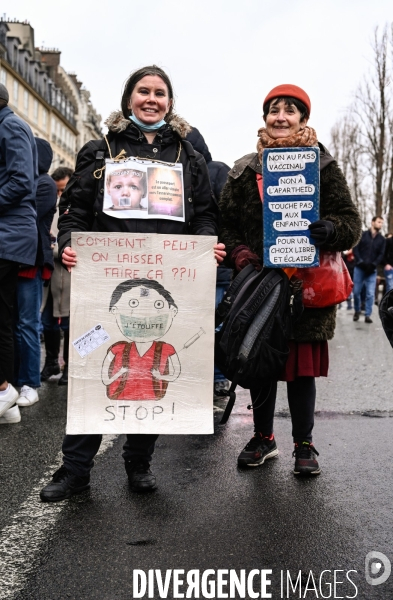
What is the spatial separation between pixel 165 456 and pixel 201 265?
1.35m

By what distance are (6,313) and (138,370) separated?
194cm

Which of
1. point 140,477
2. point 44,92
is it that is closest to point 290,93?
point 140,477

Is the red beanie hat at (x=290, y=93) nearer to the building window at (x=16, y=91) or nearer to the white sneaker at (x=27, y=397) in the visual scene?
the white sneaker at (x=27, y=397)

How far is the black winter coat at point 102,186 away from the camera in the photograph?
11.2 feet

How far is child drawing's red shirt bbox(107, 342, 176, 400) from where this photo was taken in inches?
130

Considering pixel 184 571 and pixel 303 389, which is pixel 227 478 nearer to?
pixel 303 389

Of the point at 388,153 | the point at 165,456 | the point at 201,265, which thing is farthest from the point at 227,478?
the point at 388,153

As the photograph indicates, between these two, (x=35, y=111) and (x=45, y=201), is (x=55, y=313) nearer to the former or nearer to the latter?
(x=45, y=201)

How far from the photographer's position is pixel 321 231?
11.2ft

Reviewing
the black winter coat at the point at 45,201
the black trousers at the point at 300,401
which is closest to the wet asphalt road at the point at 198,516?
the black trousers at the point at 300,401

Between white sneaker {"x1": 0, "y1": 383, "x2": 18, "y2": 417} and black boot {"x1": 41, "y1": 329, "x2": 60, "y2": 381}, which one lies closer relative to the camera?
white sneaker {"x1": 0, "y1": 383, "x2": 18, "y2": 417}

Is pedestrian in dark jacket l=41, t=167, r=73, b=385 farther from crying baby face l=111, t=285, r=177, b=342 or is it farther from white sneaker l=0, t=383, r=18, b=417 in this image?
crying baby face l=111, t=285, r=177, b=342

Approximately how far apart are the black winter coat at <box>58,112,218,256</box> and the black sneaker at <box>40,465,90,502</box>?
112cm

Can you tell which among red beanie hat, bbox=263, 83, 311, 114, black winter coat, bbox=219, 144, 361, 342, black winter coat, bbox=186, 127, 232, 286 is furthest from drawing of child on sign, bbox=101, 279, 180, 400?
black winter coat, bbox=186, 127, 232, 286
